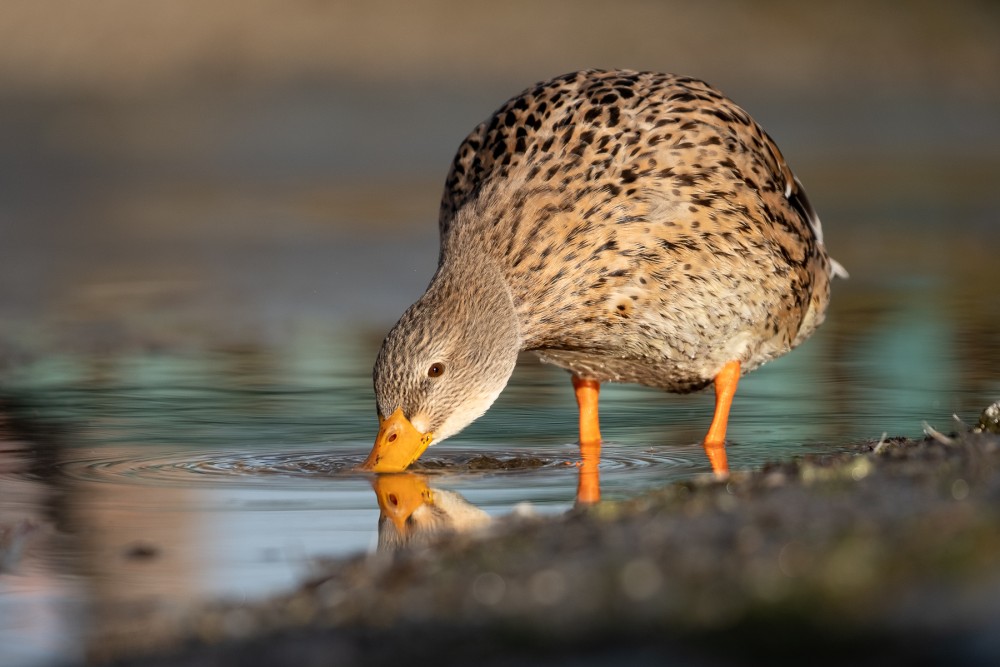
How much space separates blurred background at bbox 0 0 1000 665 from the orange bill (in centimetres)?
20

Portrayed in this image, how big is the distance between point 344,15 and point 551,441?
15018 millimetres

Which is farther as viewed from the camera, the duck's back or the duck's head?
the duck's back

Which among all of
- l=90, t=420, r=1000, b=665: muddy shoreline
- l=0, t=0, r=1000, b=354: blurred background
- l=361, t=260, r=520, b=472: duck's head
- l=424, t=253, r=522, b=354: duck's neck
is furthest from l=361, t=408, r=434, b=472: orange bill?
l=0, t=0, r=1000, b=354: blurred background

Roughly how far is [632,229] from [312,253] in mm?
7555

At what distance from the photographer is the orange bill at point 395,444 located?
6.42 metres

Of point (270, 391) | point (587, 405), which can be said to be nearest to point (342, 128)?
point (270, 391)

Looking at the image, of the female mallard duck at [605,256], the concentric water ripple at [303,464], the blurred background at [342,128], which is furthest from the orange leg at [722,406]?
the blurred background at [342,128]

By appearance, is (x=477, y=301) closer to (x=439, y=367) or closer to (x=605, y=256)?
(x=439, y=367)

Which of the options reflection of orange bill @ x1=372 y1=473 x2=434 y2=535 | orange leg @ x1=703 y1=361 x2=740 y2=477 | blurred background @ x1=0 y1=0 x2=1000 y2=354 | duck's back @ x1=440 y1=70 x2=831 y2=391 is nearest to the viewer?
reflection of orange bill @ x1=372 y1=473 x2=434 y2=535

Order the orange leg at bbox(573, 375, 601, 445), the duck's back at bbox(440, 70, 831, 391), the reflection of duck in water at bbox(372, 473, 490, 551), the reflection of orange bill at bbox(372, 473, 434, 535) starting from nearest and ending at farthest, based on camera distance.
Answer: the reflection of duck in water at bbox(372, 473, 490, 551) < the reflection of orange bill at bbox(372, 473, 434, 535) < the duck's back at bbox(440, 70, 831, 391) < the orange leg at bbox(573, 375, 601, 445)

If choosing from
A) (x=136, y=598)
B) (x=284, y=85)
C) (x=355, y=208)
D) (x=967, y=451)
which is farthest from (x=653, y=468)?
(x=284, y=85)

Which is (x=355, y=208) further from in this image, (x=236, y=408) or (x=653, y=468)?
(x=653, y=468)

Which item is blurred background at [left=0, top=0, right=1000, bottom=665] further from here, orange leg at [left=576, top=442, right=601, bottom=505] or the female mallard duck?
the female mallard duck

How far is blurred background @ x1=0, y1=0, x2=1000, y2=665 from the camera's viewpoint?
237 inches
